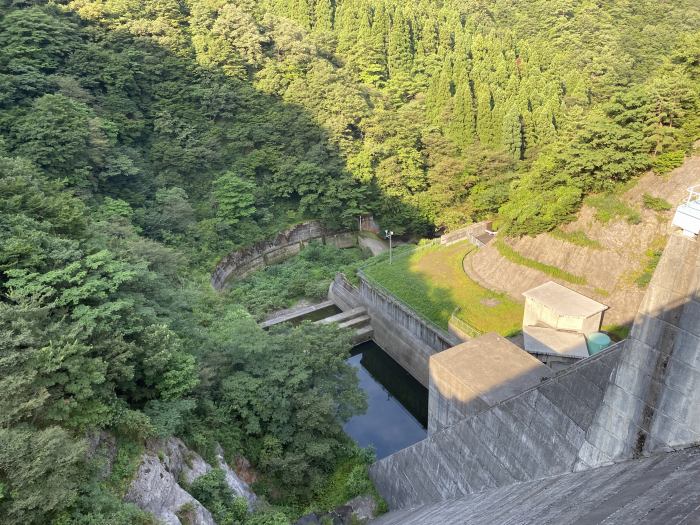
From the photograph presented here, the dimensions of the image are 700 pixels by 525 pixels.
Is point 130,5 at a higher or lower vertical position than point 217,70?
higher

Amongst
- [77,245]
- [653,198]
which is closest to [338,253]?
[653,198]

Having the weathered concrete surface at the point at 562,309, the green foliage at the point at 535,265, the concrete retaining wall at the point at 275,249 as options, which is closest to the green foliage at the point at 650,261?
the weathered concrete surface at the point at 562,309

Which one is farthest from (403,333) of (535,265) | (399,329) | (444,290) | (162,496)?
(162,496)

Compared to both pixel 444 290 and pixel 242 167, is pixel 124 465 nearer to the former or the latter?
pixel 444 290

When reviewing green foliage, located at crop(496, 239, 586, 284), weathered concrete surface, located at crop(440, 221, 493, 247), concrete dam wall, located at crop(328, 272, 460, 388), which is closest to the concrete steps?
concrete dam wall, located at crop(328, 272, 460, 388)

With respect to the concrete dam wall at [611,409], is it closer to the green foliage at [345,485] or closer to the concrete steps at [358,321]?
the green foliage at [345,485]

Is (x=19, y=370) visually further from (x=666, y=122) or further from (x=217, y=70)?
(x=217, y=70)

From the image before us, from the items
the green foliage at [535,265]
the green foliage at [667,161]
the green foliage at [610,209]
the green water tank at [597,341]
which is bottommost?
the green water tank at [597,341]
